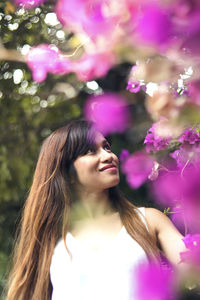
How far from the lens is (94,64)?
0.36m

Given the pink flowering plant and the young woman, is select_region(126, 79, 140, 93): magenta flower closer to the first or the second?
the pink flowering plant

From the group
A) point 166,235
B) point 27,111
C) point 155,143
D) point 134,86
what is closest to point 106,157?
point 166,235

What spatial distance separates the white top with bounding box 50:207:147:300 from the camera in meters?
1.75

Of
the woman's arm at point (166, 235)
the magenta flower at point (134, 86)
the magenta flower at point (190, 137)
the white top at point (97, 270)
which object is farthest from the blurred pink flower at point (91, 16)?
the white top at point (97, 270)

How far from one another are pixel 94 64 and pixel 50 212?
5.66 ft

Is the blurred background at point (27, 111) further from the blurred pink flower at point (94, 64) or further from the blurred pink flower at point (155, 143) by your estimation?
the blurred pink flower at point (94, 64)

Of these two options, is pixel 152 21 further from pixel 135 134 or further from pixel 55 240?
pixel 55 240

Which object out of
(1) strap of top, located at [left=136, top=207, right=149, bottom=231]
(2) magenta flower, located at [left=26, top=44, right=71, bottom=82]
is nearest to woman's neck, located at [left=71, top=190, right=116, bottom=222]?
(1) strap of top, located at [left=136, top=207, right=149, bottom=231]

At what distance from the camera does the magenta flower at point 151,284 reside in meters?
0.28

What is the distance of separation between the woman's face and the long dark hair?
0.16 ft

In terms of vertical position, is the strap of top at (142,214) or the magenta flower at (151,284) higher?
the magenta flower at (151,284)

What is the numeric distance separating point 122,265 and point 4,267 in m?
1.96

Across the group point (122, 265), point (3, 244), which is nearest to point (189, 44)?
point (122, 265)

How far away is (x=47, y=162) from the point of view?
210cm
